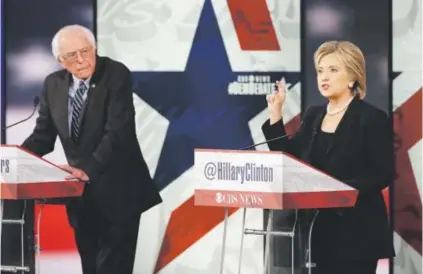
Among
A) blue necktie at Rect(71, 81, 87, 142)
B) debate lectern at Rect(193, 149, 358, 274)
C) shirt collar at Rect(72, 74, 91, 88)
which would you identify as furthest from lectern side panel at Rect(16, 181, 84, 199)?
debate lectern at Rect(193, 149, 358, 274)

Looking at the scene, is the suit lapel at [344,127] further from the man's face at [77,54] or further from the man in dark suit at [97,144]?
the man's face at [77,54]

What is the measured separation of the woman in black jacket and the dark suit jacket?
1098 millimetres

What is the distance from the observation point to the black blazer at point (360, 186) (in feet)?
13.5

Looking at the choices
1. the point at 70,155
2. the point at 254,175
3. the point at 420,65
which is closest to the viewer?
the point at 254,175

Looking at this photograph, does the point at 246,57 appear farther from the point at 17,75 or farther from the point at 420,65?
the point at 17,75

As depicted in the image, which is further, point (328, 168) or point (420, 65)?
point (420, 65)

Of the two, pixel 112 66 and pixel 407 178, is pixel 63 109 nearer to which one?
pixel 112 66

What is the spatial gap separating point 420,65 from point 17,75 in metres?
2.50

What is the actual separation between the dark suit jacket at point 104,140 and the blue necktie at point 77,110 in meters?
0.03

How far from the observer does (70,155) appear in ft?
16.3

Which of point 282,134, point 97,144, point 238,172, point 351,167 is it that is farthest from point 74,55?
point 351,167

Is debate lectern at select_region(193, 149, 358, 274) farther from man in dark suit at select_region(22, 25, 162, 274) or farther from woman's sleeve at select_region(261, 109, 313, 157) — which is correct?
man in dark suit at select_region(22, 25, 162, 274)

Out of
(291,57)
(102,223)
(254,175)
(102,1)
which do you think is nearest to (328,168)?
(254,175)

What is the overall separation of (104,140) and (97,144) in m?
0.09
